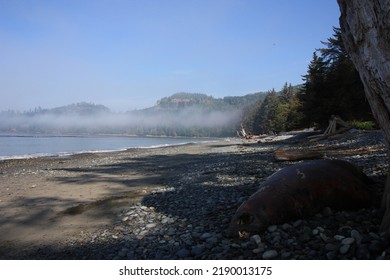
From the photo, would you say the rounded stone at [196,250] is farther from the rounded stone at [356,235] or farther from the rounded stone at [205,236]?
the rounded stone at [356,235]

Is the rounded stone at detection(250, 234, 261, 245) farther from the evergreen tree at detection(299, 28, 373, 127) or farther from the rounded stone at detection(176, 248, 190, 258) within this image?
the evergreen tree at detection(299, 28, 373, 127)

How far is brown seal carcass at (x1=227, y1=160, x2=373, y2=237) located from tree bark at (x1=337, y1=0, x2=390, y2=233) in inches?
28.2

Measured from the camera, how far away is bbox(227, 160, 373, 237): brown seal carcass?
445 centimetres

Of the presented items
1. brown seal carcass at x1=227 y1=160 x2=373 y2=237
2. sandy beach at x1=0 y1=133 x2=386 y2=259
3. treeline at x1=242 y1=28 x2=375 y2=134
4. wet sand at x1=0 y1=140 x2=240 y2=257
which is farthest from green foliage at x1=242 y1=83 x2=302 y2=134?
brown seal carcass at x1=227 y1=160 x2=373 y2=237

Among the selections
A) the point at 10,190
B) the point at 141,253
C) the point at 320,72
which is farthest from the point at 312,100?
the point at 141,253

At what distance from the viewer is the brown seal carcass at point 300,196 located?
4.45 metres

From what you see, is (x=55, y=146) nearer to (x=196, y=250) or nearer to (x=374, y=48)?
(x=196, y=250)

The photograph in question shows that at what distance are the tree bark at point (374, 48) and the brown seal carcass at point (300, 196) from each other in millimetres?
716

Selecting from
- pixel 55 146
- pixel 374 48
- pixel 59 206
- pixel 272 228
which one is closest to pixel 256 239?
pixel 272 228

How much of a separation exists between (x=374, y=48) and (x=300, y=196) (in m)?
2.40

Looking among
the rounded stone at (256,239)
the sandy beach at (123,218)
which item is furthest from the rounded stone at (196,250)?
the rounded stone at (256,239)

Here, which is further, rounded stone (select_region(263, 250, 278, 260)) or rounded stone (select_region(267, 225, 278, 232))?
rounded stone (select_region(267, 225, 278, 232))

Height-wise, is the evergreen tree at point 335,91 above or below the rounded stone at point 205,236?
above
